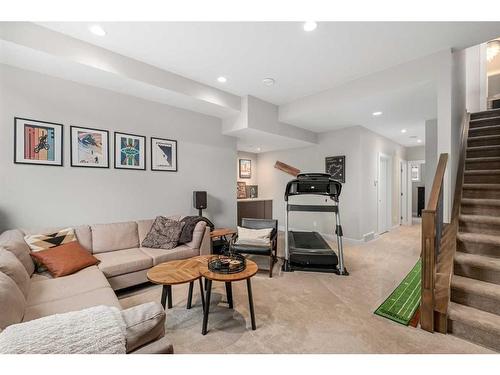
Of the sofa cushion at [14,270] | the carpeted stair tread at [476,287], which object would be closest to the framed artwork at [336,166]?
the carpeted stair tread at [476,287]

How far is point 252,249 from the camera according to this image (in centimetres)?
329

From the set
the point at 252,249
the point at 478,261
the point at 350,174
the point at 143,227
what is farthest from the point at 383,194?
the point at 143,227

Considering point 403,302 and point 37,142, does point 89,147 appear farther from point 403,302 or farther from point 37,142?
point 403,302

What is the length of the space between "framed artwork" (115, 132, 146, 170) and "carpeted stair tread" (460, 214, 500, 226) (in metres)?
4.36

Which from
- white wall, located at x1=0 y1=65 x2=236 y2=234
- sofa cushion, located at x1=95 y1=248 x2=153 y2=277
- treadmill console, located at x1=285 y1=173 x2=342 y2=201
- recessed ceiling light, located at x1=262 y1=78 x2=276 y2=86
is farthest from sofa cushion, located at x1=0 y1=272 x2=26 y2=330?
recessed ceiling light, located at x1=262 y1=78 x2=276 y2=86

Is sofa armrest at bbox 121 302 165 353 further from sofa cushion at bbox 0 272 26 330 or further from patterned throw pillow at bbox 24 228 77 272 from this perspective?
patterned throw pillow at bbox 24 228 77 272

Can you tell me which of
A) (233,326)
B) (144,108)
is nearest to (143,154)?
(144,108)

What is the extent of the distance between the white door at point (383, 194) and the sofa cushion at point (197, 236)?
4.60m

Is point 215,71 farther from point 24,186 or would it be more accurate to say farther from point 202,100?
point 24,186

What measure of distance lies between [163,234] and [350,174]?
13.4ft

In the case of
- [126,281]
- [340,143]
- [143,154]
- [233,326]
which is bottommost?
[233,326]

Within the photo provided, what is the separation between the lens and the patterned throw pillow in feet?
7.75

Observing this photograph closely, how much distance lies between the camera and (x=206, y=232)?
11.1ft

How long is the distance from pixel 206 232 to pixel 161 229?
0.65 metres
